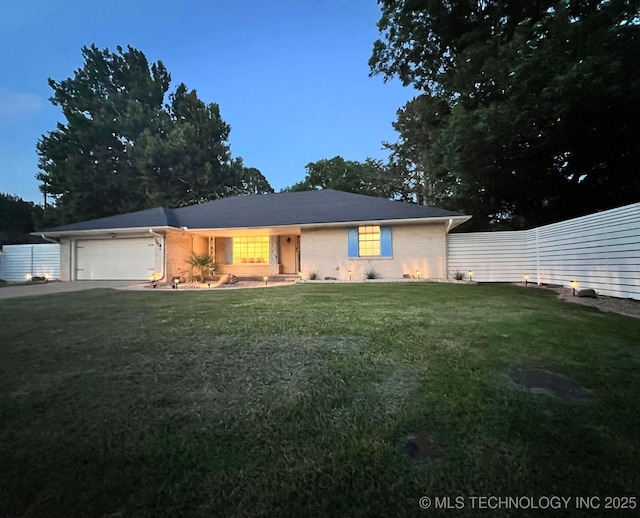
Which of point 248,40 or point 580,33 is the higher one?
point 248,40

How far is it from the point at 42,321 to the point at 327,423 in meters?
5.66

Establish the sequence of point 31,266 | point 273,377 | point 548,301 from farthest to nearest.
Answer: point 31,266 → point 548,301 → point 273,377

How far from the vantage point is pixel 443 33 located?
47.2 feet

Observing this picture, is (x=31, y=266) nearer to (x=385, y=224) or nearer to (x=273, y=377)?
(x=385, y=224)

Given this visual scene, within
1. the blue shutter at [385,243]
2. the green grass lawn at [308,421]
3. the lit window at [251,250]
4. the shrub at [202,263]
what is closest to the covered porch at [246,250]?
the lit window at [251,250]

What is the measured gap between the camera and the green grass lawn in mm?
1597

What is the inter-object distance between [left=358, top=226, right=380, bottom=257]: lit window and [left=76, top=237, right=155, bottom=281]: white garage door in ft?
29.7

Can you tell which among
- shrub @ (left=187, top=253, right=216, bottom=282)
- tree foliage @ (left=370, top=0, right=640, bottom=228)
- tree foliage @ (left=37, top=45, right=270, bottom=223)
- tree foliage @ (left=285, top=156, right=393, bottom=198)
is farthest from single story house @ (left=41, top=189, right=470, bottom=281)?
tree foliage @ (left=285, top=156, right=393, bottom=198)

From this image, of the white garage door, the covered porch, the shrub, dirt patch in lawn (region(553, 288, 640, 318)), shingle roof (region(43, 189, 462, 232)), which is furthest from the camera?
the covered porch

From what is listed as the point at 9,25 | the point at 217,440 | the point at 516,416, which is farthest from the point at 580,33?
the point at 9,25

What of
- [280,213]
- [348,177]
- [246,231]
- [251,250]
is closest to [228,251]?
[251,250]

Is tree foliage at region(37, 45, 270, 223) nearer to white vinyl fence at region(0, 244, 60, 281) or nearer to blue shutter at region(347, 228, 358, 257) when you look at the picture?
white vinyl fence at region(0, 244, 60, 281)

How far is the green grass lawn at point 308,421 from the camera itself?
1.60 metres

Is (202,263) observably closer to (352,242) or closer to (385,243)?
(352,242)
